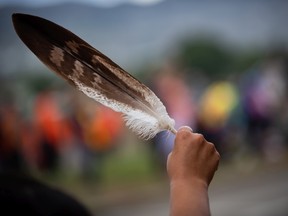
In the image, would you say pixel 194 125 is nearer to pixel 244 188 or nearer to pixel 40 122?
pixel 244 188

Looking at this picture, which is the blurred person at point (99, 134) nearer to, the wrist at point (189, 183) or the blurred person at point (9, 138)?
the blurred person at point (9, 138)

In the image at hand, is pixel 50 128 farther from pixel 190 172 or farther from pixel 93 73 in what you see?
pixel 190 172

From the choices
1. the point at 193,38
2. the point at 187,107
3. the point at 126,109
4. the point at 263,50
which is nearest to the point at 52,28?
the point at 126,109

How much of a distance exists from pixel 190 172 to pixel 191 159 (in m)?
0.02

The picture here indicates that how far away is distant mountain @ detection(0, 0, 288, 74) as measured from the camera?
6566 mm

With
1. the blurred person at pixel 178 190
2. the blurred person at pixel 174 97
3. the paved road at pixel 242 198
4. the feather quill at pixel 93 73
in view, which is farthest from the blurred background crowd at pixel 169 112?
the blurred person at pixel 178 190

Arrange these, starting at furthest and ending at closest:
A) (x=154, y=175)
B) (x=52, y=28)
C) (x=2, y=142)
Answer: (x=154, y=175) → (x=2, y=142) → (x=52, y=28)

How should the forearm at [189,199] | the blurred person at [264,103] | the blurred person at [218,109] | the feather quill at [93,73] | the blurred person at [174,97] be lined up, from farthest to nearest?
the blurred person at [264,103] < the blurred person at [218,109] < the blurred person at [174,97] < the feather quill at [93,73] < the forearm at [189,199]

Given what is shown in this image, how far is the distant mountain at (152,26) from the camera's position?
6566 millimetres

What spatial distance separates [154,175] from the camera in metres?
7.37

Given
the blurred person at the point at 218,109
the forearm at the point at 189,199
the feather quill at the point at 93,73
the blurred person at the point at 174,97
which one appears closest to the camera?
the forearm at the point at 189,199

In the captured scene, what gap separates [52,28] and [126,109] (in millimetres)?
226

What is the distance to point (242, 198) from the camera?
675 cm

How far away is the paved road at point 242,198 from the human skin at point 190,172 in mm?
5041
